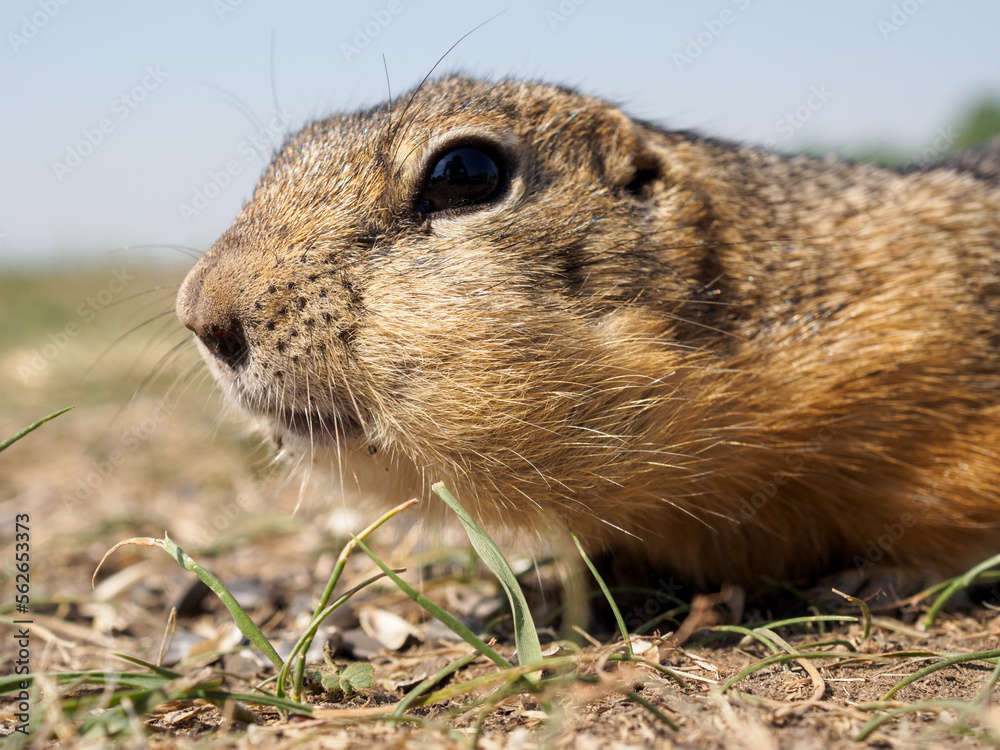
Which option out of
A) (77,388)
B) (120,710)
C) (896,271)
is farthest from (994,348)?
(77,388)

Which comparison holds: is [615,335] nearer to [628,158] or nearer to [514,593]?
Result: [628,158]

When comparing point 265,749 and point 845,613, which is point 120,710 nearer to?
point 265,749

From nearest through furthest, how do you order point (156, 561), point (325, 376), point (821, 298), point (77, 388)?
point (325, 376), point (821, 298), point (156, 561), point (77, 388)

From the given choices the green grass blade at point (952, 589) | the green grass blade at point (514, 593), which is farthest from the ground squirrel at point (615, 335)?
the green grass blade at point (952, 589)

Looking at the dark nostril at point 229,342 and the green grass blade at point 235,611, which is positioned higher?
the dark nostril at point 229,342

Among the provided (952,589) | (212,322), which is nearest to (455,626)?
(212,322)

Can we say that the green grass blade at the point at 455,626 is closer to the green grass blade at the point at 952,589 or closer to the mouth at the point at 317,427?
the mouth at the point at 317,427
